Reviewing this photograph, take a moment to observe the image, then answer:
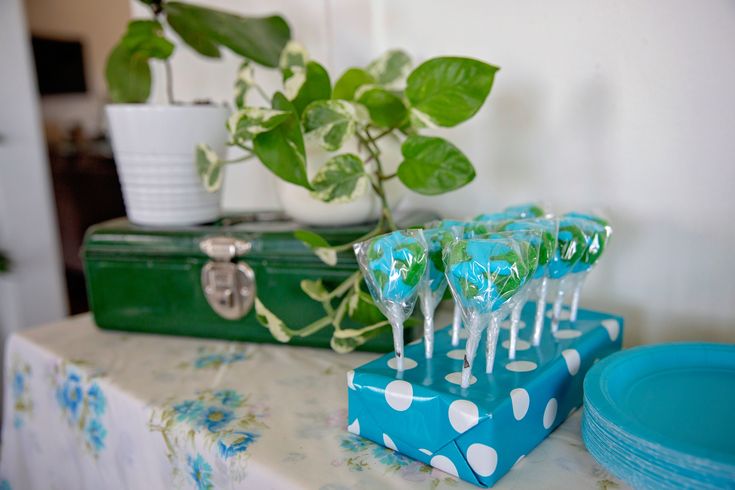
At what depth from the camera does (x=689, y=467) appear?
353 mm

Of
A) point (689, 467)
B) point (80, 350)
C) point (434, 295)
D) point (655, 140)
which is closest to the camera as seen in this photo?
point (689, 467)

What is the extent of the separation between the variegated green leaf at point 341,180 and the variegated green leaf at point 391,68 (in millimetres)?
189

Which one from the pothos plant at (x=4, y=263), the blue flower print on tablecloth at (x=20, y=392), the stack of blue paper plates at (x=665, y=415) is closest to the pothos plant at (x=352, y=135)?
the stack of blue paper plates at (x=665, y=415)

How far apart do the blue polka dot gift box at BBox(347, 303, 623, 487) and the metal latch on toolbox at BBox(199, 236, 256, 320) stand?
0.93 ft

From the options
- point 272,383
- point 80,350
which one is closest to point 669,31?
point 272,383

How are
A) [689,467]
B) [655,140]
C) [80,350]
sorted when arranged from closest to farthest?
Answer: 1. [689,467]
2. [655,140]
3. [80,350]

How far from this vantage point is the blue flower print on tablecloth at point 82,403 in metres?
0.65

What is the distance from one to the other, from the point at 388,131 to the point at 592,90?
10.5 inches

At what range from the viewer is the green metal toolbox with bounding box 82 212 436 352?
0.70 meters

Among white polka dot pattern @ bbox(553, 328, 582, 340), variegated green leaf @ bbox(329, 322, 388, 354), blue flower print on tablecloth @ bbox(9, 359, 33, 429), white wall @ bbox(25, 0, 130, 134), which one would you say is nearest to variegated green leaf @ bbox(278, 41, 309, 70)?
variegated green leaf @ bbox(329, 322, 388, 354)

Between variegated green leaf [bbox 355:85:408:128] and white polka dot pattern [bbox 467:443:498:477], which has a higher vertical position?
variegated green leaf [bbox 355:85:408:128]

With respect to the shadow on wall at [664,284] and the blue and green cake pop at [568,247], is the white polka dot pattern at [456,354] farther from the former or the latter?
the shadow on wall at [664,284]

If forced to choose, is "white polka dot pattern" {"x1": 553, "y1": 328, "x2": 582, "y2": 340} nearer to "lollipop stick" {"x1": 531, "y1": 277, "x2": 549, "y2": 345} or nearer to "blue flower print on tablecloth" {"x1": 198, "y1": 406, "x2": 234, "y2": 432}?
"lollipop stick" {"x1": 531, "y1": 277, "x2": 549, "y2": 345}

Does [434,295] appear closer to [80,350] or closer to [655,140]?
[655,140]
